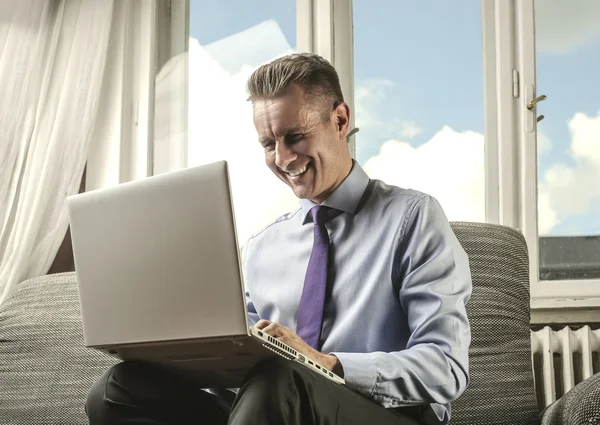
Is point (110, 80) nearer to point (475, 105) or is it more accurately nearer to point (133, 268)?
point (475, 105)

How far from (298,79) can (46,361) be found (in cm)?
96

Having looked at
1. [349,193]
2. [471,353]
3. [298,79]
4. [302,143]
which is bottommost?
[471,353]

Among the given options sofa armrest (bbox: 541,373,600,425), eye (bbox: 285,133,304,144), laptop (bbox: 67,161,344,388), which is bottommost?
sofa armrest (bbox: 541,373,600,425)

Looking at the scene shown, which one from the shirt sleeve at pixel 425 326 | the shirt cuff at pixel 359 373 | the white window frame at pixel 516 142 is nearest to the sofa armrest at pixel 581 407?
the shirt sleeve at pixel 425 326

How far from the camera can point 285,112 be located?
5.16 ft

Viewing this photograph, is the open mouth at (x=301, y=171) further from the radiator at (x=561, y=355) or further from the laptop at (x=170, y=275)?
the radiator at (x=561, y=355)

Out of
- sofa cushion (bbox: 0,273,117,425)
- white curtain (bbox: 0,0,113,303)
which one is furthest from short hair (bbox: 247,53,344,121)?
white curtain (bbox: 0,0,113,303)

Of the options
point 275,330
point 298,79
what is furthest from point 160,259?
point 298,79

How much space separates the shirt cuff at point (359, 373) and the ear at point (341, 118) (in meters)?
0.56

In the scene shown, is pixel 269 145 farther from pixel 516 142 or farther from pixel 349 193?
pixel 516 142

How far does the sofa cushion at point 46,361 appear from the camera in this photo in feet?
6.12

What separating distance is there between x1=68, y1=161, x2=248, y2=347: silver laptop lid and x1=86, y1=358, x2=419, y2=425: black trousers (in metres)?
0.09

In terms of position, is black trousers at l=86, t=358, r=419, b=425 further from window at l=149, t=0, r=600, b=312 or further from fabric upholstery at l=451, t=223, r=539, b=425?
window at l=149, t=0, r=600, b=312

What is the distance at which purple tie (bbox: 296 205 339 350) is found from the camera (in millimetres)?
1461
